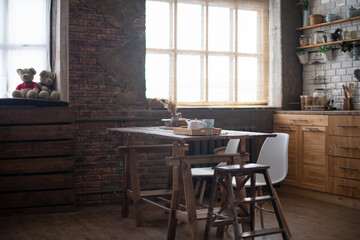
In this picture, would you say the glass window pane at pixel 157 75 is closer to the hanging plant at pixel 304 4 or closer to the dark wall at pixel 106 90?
the dark wall at pixel 106 90

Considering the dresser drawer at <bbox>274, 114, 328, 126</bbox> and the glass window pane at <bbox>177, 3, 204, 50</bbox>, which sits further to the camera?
the glass window pane at <bbox>177, 3, 204, 50</bbox>

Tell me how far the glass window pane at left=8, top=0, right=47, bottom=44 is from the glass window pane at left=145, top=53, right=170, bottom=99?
48.7 inches

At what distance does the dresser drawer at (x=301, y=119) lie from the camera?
5.09 m

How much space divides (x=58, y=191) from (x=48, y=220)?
14.6 inches

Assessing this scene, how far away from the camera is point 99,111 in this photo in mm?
4930

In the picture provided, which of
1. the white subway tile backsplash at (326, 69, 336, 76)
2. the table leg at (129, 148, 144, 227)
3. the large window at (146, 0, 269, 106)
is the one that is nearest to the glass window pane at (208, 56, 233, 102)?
the large window at (146, 0, 269, 106)

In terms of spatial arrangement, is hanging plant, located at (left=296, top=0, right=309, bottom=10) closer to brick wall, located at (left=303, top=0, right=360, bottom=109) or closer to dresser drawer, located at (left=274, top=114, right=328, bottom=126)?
brick wall, located at (left=303, top=0, right=360, bottom=109)

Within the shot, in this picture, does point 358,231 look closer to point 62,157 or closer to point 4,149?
point 62,157

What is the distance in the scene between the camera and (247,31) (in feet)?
19.6

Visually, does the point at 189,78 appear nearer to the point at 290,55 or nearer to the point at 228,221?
the point at 290,55

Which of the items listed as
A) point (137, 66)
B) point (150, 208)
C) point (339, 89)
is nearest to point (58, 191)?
point (150, 208)

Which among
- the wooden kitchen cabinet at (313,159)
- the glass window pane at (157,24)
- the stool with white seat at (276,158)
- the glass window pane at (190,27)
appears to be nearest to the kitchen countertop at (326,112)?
the wooden kitchen cabinet at (313,159)

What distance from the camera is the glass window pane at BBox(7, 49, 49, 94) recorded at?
4918 mm

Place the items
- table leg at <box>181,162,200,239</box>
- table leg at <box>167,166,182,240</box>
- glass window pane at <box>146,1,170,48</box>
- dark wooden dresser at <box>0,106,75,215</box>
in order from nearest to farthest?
table leg at <box>181,162,200,239</box>, table leg at <box>167,166,182,240</box>, dark wooden dresser at <box>0,106,75,215</box>, glass window pane at <box>146,1,170,48</box>
